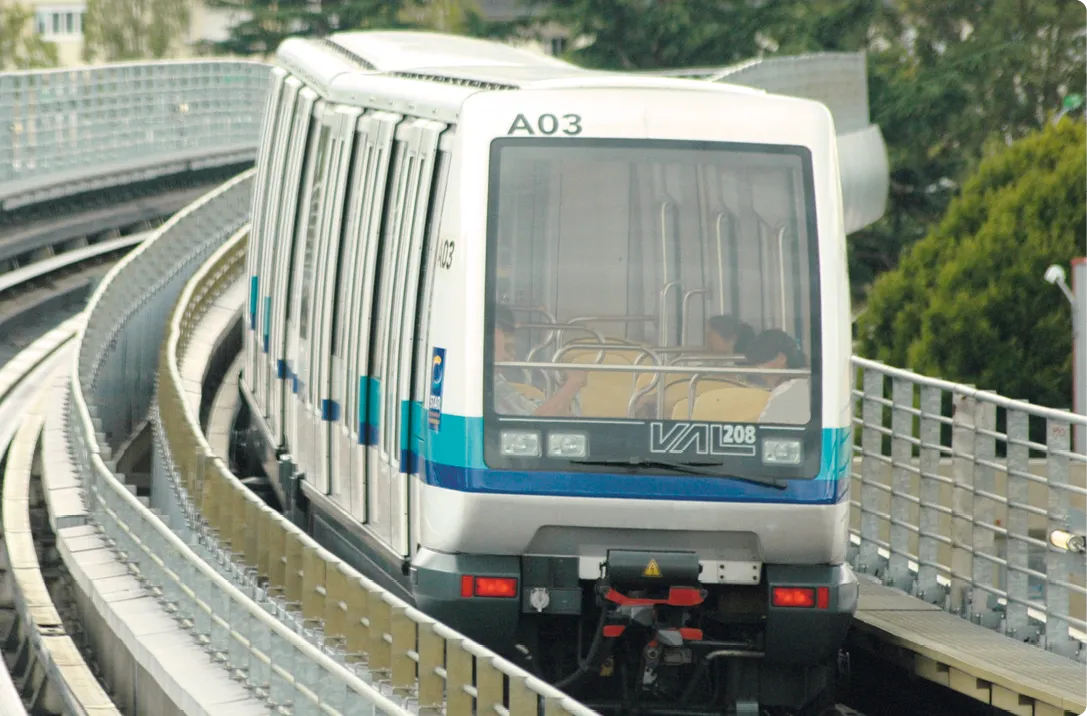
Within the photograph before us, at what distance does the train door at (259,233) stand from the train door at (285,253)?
1075 mm

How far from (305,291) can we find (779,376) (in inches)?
206

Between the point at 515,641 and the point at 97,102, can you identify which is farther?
the point at 97,102

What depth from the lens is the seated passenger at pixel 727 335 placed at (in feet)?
37.8

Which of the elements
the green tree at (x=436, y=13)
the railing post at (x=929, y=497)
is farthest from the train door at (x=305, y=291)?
the green tree at (x=436, y=13)

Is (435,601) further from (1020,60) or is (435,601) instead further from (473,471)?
(1020,60)

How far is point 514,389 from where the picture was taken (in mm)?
11562

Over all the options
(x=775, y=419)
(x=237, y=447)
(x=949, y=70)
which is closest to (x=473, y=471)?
(x=775, y=419)

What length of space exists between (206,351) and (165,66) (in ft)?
63.1

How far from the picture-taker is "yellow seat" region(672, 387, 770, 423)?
37.7ft

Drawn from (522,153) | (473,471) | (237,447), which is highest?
(522,153)

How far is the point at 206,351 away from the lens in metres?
24.0

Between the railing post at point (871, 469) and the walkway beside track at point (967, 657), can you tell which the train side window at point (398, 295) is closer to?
the walkway beside track at point (967, 657)

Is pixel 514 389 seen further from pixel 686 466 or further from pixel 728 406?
pixel 728 406

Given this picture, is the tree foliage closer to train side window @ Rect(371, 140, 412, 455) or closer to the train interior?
train side window @ Rect(371, 140, 412, 455)
